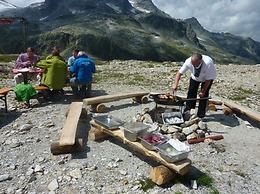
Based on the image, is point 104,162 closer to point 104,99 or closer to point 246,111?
point 104,99

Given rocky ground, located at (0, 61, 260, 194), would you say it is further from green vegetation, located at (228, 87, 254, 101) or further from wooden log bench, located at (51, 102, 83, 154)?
green vegetation, located at (228, 87, 254, 101)

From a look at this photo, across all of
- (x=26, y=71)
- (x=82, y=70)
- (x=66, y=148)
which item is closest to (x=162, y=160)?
(x=66, y=148)

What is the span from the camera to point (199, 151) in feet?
28.2

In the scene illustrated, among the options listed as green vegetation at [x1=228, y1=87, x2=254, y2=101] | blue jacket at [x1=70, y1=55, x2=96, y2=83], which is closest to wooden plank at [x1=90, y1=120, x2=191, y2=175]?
blue jacket at [x1=70, y1=55, x2=96, y2=83]

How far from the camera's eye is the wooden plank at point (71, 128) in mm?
8023

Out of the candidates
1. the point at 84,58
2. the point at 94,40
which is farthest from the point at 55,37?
the point at 84,58

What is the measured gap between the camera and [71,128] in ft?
28.6

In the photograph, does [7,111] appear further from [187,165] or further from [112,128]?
[187,165]

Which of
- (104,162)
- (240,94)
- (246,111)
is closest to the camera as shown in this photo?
(104,162)

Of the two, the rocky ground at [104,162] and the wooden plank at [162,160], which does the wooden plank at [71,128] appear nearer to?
the rocky ground at [104,162]

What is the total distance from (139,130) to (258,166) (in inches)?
129

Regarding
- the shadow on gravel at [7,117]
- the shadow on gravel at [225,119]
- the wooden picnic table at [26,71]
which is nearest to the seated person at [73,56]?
the wooden picnic table at [26,71]

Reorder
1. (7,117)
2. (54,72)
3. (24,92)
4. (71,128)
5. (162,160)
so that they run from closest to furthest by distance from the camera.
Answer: (162,160)
(71,128)
(7,117)
(24,92)
(54,72)

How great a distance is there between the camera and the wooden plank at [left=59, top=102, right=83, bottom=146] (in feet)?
26.3
